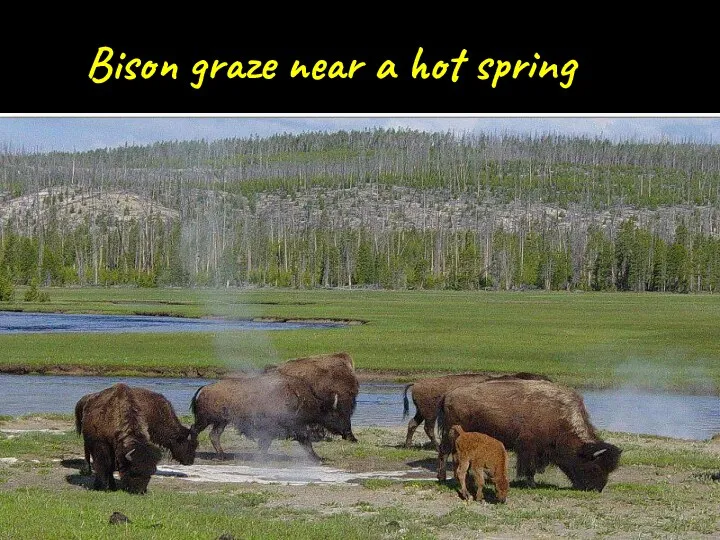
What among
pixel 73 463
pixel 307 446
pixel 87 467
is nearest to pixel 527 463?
pixel 307 446

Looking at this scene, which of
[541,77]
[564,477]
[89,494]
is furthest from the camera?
[564,477]

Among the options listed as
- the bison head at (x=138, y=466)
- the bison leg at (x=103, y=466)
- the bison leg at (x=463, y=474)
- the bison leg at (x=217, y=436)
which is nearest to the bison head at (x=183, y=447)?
the bison leg at (x=103, y=466)

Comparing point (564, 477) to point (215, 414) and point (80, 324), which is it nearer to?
point (215, 414)

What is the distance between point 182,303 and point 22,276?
183ft

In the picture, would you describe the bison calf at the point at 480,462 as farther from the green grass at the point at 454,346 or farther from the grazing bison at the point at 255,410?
the green grass at the point at 454,346

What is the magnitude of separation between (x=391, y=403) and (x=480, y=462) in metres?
17.4

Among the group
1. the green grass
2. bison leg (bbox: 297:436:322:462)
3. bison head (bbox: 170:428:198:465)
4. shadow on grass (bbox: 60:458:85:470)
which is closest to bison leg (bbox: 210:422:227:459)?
bison leg (bbox: 297:436:322:462)

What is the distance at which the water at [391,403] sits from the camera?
28.2m

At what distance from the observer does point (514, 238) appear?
572 feet

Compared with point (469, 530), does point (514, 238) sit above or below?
above

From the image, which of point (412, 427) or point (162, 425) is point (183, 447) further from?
point (412, 427)

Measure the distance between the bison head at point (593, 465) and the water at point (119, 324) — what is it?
147 feet

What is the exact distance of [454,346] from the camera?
164 ft

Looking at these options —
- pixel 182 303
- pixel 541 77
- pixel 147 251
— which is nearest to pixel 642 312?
pixel 182 303
